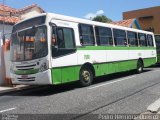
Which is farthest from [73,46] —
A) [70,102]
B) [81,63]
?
[70,102]

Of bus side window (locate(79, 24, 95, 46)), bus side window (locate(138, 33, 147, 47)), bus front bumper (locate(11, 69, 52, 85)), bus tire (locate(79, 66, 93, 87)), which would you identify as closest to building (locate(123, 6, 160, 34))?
bus side window (locate(138, 33, 147, 47))

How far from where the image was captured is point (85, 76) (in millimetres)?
14055

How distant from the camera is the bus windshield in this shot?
12.1 m

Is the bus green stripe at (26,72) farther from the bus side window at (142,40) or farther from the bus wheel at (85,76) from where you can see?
the bus side window at (142,40)

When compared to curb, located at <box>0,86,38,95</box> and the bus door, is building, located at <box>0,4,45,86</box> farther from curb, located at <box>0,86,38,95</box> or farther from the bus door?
the bus door

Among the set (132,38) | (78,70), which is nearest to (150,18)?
(132,38)

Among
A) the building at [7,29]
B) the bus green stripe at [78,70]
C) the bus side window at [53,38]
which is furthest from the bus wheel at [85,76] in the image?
the building at [7,29]

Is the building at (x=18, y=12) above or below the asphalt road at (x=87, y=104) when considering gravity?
above

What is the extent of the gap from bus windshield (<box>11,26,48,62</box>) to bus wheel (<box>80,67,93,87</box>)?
8.21ft

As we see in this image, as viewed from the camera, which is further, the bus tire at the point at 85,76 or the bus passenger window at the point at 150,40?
the bus passenger window at the point at 150,40

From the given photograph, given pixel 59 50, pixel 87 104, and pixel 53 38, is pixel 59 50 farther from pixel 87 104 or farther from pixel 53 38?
pixel 87 104

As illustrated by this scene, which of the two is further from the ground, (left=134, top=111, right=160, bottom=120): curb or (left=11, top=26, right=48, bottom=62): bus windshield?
(left=11, top=26, right=48, bottom=62): bus windshield

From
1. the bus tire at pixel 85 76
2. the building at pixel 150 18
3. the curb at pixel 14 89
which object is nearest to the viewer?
the curb at pixel 14 89

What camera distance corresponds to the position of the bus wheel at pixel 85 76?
45.4 ft
